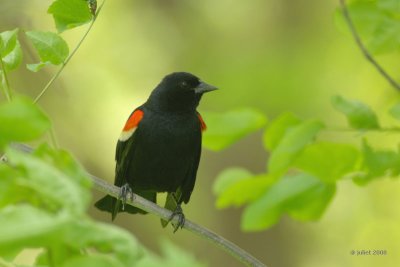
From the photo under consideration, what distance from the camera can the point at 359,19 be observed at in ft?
6.78

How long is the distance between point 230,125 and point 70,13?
564 mm

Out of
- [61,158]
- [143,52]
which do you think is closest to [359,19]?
[61,158]

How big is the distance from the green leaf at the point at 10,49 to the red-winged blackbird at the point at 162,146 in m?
2.16

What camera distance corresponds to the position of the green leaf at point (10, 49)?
6.45 ft

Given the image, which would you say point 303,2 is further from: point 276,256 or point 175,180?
point 175,180

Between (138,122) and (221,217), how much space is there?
3.57 meters

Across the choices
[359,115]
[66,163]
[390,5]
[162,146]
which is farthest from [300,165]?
[162,146]

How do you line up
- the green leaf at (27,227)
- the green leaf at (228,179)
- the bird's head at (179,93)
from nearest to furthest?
the green leaf at (27,227) → the green leaf at (228,179) → the bird's head at (179,93)

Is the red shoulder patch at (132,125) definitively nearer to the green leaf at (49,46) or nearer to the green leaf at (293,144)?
the green leaf at (49,46)

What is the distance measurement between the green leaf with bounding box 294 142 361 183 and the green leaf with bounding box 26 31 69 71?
74cm

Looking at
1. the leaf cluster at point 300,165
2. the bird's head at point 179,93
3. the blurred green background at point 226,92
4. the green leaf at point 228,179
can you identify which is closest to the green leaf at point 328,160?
the leaf cluster at point 300,165

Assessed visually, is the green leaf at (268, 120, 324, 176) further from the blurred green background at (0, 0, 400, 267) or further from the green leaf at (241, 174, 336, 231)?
the blurred green background at (0, 0, 400, 267)

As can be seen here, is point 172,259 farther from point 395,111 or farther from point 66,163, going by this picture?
point 395,111

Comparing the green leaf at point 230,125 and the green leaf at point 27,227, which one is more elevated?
the green leaf at point 27,227
